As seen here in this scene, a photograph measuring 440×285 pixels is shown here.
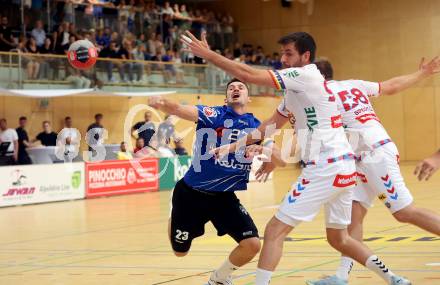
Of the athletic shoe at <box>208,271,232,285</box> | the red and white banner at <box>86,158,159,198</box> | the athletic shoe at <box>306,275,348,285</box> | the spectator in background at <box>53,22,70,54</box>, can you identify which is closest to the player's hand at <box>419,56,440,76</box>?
the athletic shoe at <box>306,275,348,285</box>

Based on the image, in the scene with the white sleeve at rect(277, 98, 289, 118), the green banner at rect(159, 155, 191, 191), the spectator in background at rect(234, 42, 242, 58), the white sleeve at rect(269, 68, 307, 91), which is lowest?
the green banner at rect(159, 155, 191, 191)

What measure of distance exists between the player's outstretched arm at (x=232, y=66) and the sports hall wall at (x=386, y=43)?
35781mm

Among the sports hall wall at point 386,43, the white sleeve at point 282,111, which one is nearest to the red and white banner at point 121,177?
the white sleeve at point 282,111

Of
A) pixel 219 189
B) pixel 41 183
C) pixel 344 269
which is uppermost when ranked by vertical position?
pixel 219 189

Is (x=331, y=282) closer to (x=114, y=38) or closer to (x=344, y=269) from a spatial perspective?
(x=344, y=269)

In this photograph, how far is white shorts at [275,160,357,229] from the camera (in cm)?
792

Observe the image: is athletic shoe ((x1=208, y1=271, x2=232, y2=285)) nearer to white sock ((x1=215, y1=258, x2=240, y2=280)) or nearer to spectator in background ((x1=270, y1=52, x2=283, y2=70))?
white sock ((x1=215, y1=258, x2=240, y2=280))

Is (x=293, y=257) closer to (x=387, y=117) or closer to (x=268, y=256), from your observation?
(x=268, y=256)

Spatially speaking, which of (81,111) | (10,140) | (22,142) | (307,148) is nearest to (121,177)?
(22,142)

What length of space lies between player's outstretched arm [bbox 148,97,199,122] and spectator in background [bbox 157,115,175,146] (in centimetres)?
1957

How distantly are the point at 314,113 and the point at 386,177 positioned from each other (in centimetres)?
160

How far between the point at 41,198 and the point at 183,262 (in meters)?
12.4

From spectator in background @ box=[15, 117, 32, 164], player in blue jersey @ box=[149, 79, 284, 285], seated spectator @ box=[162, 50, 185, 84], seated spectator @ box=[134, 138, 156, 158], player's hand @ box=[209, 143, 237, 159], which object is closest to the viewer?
player's hand @ box=[209, 143, 237, 159]

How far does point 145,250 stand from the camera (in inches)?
540
